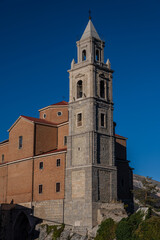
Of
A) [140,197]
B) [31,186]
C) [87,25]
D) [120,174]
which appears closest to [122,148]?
[120,174]

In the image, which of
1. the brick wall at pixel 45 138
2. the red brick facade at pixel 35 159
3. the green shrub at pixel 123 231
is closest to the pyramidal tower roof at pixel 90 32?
the red brick facade at pixel 35 159

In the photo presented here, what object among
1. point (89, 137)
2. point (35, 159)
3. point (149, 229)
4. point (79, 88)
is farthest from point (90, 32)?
point (149, 229)

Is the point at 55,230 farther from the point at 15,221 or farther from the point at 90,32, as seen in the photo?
the point at 90,32

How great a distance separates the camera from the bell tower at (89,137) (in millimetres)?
49619

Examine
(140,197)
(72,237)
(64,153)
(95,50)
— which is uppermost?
(95,50)

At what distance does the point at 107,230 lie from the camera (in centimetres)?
4603

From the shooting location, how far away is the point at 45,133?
59.4 m

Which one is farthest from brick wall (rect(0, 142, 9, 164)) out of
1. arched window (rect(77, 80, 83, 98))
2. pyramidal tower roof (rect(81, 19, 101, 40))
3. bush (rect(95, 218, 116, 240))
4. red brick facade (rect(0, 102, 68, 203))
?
bush (rect(95, 218, 116, 240))

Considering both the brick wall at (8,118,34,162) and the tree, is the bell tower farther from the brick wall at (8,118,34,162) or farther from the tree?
the brick wall at (8,118,34,162)

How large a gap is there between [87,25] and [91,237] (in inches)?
1171

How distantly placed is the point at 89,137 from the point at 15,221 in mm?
16461

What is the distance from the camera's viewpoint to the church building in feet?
165

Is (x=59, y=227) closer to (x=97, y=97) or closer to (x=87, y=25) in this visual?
(x=97, y=97)

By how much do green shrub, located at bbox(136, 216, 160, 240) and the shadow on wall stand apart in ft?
54.0
